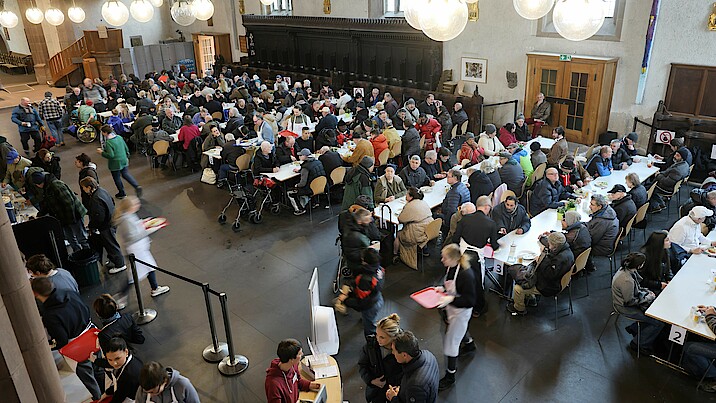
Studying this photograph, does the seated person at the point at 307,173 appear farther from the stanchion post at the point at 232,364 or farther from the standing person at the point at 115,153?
the stanchion post at the point at 232,364

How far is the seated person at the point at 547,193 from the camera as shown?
8.02m

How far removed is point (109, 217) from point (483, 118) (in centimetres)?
1126

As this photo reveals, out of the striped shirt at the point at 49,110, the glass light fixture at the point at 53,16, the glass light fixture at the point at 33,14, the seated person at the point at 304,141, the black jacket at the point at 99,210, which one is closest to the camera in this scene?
the black jacket at the point at 99,210

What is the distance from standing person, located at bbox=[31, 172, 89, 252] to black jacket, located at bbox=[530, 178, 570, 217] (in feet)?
23.6

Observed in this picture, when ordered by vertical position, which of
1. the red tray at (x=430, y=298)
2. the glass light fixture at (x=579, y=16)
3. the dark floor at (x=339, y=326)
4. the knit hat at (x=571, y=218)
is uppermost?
the glass light fixture at (x=579, y=16)

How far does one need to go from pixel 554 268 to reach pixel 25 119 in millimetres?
13581

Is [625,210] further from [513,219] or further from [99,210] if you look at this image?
[99,210]

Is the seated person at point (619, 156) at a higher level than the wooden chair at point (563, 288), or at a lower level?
higher

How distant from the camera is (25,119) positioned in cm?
Answer: 1355

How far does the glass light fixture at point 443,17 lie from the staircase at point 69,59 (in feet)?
76.4

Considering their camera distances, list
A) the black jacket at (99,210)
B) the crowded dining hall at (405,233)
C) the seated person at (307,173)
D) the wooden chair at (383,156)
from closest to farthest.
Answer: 1. the crowded dining hall at (405,233)
2. the black jacket at (99,210)
3. the seated person at (307,173)
4. the wooden chair at (383,156)

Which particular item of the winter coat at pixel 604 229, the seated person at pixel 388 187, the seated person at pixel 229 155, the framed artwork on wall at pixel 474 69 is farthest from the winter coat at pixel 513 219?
the framed artwork on wall at pixel 474 69

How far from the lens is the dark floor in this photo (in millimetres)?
5664

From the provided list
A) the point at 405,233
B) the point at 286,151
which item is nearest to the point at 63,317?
the point at 405,233
